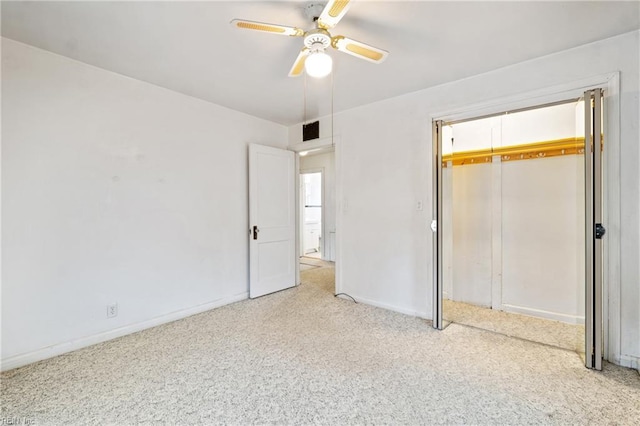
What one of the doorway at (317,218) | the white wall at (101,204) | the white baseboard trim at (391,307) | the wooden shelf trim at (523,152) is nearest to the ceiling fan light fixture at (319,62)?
the white wall at (101,204)

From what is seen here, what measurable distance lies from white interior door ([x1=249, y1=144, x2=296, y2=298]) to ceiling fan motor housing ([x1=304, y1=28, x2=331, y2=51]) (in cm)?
210

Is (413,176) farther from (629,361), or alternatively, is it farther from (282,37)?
(629,361)

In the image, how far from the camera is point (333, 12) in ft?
4.91

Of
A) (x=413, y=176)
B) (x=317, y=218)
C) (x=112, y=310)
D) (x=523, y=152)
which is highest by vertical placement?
(x=523, y=152)

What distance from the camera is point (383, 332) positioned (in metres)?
2.73

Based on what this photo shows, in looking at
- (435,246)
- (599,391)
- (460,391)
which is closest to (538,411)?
(460,391)

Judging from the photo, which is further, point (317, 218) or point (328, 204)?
point (317, 218)

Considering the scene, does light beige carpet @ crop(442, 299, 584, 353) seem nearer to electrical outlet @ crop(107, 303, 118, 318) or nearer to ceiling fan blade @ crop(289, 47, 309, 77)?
ceiling fan blade @ crop(289, 47, 309, 77)

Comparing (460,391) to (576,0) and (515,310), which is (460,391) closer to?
(515,310)

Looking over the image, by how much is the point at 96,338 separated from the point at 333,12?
3102 mm

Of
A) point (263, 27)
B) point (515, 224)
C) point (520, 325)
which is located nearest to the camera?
point (263, 27)

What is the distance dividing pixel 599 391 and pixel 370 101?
3115 mm

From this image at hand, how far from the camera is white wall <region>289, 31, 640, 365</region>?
81.8 inches

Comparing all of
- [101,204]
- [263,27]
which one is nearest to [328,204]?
[101,204]
